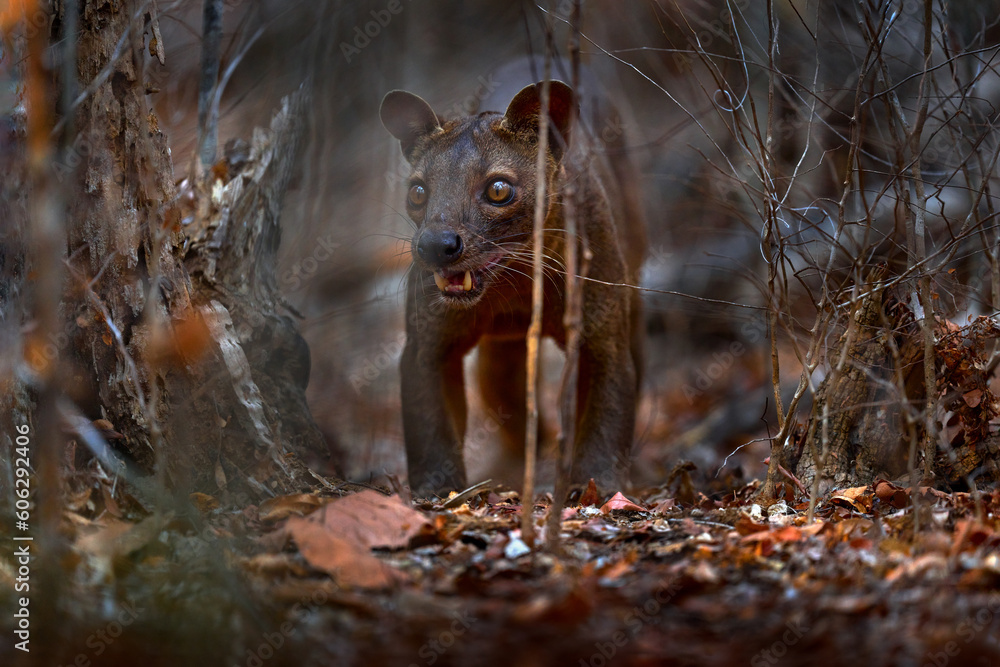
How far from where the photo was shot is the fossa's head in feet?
12.8

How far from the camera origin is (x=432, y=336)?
4.61 m

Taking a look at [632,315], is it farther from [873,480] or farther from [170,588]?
[170,588]

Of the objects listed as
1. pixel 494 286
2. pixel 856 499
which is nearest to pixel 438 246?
pixel 494 286

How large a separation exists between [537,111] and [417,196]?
2.63 ft

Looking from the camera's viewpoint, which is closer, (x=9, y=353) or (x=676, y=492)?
(x=9, y=353)

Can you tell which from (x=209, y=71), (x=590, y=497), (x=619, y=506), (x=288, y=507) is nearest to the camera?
(x=288, y=507)

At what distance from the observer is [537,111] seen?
436 cm

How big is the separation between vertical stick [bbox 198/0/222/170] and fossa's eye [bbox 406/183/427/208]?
113cm

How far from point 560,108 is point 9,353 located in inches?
111

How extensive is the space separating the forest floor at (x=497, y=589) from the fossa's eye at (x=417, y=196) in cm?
194

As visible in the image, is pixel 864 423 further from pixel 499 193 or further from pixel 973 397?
pixel 499 193


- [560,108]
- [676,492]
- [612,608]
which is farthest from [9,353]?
[676,492]

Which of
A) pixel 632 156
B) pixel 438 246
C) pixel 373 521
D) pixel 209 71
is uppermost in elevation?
pixel 209 71

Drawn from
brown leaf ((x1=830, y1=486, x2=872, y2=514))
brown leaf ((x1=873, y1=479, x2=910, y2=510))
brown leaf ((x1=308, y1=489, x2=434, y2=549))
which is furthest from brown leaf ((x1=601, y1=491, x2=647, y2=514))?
brown leaf ((x1=308, y1=489, x2=434, y2=549))
